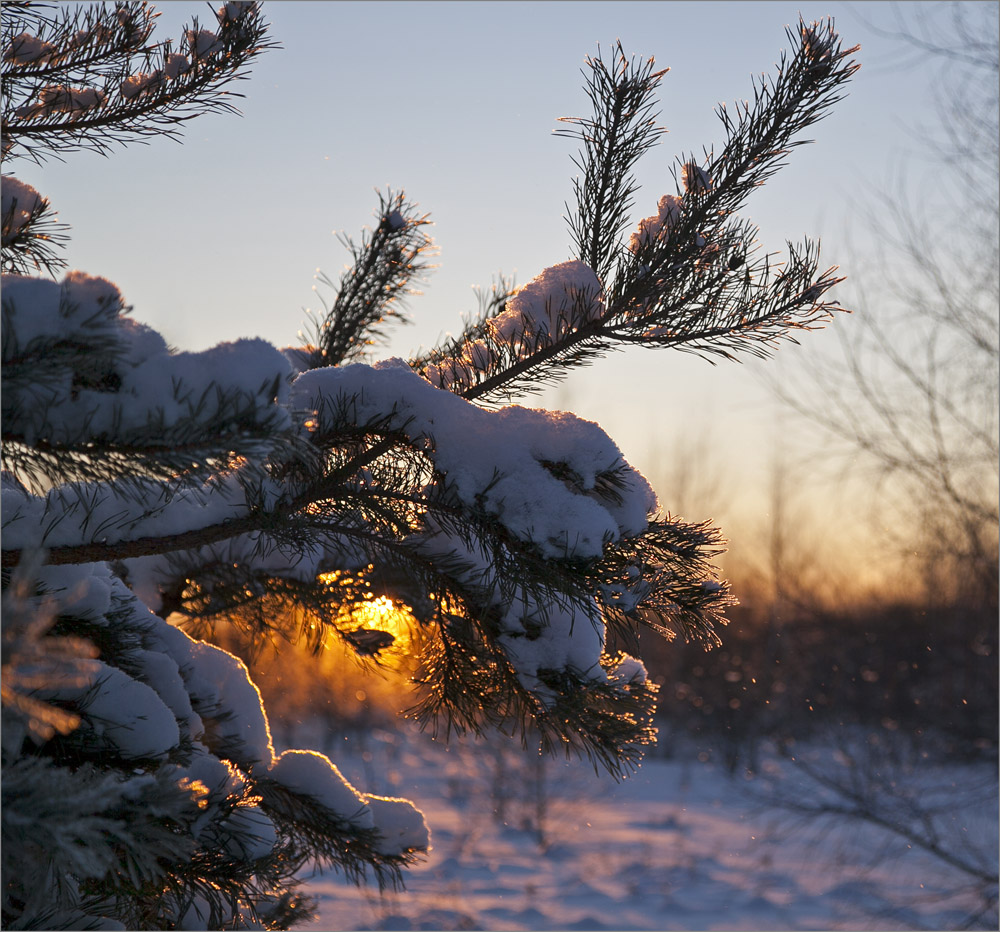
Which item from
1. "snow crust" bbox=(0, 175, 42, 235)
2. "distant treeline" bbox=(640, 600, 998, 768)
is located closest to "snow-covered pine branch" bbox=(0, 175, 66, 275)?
"snow crust" bbox=(0, 175, 42, 235)

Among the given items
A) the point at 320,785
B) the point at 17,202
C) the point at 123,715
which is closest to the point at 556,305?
the point at 17,202

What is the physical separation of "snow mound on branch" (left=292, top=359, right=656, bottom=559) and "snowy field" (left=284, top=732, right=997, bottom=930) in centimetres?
293

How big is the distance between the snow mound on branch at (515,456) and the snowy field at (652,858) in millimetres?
2927

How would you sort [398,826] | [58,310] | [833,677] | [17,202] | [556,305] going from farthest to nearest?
[833,677] < [398,826] < [556,305] < [17,202] < [58,310]

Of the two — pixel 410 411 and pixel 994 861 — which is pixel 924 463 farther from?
pixel 410 411

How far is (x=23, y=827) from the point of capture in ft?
2.38

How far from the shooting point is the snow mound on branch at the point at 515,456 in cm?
111

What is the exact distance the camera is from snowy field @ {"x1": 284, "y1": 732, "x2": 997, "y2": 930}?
4.86 metres

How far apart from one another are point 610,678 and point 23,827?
99cm

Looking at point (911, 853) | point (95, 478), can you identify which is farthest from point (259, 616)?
point (911, 853)

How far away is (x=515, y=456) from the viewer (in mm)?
1149

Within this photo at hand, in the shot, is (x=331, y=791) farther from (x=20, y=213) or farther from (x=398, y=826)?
(x=20, y=213)

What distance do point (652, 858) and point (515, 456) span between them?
5.94 meters

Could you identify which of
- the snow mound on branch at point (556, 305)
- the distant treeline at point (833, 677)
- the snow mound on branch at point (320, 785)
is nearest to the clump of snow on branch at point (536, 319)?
the snow mound on branch at point (556, 305)
